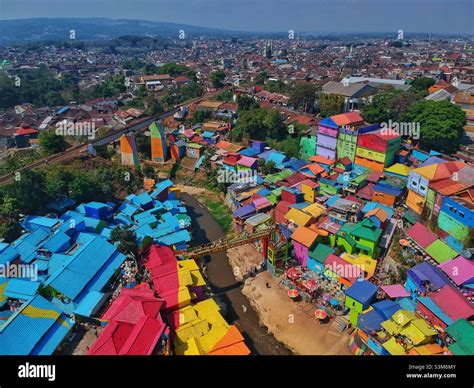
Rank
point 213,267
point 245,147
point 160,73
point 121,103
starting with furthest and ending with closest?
point 160,73
point 121,103
point 245,147
point 213,267

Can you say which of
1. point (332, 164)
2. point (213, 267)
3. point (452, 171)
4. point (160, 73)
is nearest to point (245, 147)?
point (332, 164)

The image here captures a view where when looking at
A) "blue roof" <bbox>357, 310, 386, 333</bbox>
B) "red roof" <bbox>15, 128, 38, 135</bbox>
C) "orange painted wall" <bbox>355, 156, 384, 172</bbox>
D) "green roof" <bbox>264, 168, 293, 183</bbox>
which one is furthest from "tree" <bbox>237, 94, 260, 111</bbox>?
"blue roof" <bbox>357, 310, 386, 333</bbox>

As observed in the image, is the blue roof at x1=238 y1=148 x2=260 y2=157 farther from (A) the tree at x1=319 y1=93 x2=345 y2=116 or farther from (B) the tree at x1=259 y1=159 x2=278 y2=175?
(A) the tree at x1=319 y1=93 x2=345 y2=116

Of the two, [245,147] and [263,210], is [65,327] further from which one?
[245,147]

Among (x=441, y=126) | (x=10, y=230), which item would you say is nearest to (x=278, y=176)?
(x=441, y=126)

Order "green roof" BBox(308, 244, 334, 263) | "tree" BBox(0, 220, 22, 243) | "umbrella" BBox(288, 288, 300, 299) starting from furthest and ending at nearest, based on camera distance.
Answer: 1. "tree" BBox(0, 220, 22, 243)
2. "green roof" BBox(308, 244, 334, 263)
3. "umbrella" BBox(288, 288, 300, 299)

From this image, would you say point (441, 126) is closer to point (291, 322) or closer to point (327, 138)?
point (327, 138)

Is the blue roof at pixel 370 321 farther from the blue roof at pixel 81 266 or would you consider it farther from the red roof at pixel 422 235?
the blue roof at pixel 81 266

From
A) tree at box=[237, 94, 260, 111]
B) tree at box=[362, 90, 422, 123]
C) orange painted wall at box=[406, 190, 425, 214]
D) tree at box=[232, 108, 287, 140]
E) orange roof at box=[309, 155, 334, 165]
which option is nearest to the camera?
orange painted wall at box=[406, 190, 425, 214]
